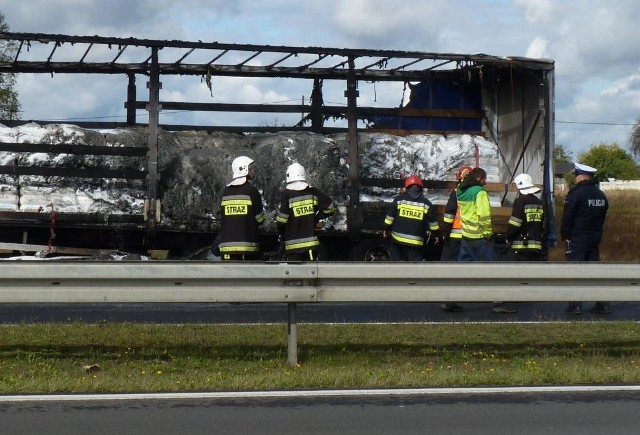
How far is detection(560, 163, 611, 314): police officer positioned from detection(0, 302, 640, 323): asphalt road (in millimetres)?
685

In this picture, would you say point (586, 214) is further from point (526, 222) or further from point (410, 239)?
point (410, 239)

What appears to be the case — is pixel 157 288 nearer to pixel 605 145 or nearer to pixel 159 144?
pixel 159 144

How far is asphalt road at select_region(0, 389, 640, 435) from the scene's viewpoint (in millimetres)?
6027

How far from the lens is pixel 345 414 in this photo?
639cm

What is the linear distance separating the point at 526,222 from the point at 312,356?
5.10 metres

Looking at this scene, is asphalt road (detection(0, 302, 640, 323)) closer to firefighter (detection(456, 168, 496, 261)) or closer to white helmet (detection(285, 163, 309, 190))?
firefighter (detection(456, 168, 496, 261))

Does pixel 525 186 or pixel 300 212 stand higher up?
pixel 525 186

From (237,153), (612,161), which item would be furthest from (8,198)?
(612,161)

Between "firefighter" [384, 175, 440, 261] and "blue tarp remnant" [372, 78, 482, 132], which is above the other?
"blue tarp remnant" [372, 78, 482, 132]

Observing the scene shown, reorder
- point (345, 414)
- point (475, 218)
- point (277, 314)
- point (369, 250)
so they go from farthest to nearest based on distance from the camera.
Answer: point (369, 250) < point (475, 218) < point (277, 314) < point (345, 414)

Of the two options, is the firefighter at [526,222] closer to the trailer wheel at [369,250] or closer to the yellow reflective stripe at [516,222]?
the yellow reflective stripe at [516,222]

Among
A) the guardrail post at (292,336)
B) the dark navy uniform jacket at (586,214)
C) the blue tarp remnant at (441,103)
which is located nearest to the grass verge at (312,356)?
Result: the guardrail post at (292,336)

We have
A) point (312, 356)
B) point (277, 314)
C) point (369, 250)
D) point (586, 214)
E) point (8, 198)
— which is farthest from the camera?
point (369, 250)

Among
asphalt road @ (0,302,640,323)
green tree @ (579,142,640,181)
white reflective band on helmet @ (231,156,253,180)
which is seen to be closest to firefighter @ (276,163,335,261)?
white reflective band on helmet @ (231,156,253,180)
